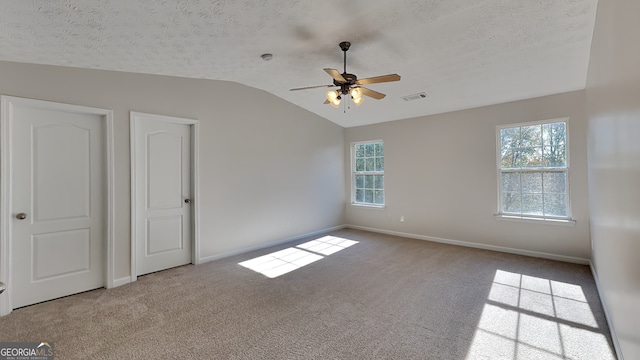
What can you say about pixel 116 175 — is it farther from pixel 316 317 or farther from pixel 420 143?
pixel 420 143

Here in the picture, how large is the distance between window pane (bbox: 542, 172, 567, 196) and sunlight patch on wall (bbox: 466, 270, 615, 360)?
60.6 inches

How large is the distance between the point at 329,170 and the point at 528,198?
3.62 metres

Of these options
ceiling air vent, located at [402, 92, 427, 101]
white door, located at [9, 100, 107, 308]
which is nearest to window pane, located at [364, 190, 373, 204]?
ceiling air vent, located at [402, 92, 427, 101]

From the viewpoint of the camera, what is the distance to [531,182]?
170 inches

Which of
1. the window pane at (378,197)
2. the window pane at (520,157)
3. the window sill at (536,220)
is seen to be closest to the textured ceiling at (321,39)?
the window pane at (520,157)

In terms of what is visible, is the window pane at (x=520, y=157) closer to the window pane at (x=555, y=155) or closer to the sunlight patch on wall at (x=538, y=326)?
the window pane at (x=555, y=155)

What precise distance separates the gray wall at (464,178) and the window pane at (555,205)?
0.14 metres

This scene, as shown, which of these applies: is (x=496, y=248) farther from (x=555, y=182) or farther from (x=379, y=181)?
(x=379, y=181)

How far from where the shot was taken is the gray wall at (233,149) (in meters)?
3.13

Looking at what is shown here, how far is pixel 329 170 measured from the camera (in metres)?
6.23

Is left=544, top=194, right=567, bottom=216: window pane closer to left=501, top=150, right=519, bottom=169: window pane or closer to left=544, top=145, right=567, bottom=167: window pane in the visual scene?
left=544, top=145, right=567, bottom=167: window pane

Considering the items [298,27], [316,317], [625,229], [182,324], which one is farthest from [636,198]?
[182,324]

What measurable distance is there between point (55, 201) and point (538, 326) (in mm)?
4846

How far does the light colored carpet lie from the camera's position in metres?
2.10
